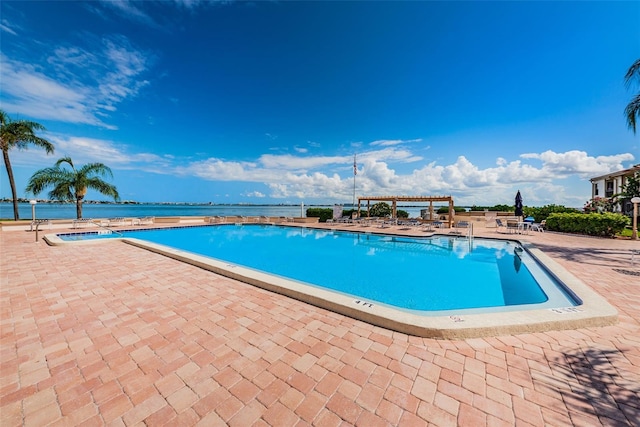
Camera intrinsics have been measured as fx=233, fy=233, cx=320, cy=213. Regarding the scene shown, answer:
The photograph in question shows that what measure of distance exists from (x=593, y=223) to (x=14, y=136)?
101 feet

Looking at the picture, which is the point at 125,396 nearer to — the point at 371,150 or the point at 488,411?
the point at 488,411

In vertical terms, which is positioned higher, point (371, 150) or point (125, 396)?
point (371, 150)

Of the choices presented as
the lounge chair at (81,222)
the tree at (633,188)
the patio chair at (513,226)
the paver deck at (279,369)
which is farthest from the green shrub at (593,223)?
the lounge chair at (81,222)

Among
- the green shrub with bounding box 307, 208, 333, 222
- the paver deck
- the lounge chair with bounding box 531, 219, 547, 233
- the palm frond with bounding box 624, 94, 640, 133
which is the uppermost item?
the palm frond with bounding box 624, 94, 640, 133

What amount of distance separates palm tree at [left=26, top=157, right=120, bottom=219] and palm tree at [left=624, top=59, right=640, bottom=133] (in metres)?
29.8

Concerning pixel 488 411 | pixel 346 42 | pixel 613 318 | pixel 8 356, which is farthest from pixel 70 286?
pixel 346 42

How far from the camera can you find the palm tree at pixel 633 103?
9.30 meters

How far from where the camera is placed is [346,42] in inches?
514

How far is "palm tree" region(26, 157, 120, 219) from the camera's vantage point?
16.0 metres

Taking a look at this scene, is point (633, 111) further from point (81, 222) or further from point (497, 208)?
point (81, 222)

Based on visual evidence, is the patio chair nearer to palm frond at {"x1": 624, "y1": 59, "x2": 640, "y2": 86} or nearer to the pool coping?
palm frond at {"x1": 624, "y1": 59, "x2": 640, "y2": 86}

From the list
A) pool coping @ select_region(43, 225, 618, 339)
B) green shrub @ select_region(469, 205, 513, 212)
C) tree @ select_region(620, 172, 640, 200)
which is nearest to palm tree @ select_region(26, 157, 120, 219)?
pool coping @ select_region(43, 225, 618, 339)

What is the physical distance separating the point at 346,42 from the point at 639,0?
35.3 feet

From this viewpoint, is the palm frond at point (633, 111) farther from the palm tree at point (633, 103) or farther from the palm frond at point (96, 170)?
the palm frond at point (96, 170)
